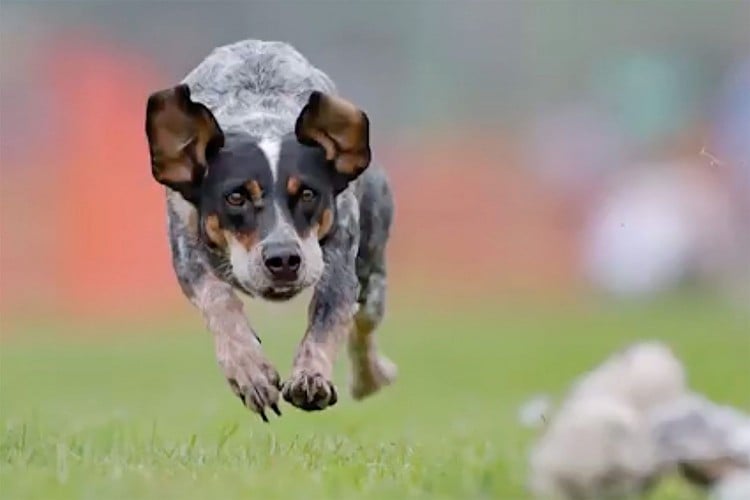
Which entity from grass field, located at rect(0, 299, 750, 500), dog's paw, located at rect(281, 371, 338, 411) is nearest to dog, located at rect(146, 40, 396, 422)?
dog's paw, located at rect(281, 371, 338, 411)

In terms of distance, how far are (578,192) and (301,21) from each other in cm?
323

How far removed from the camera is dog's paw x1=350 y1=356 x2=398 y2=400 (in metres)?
10.1

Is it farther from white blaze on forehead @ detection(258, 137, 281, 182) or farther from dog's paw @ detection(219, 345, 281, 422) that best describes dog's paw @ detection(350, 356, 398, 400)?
dog's paw @ detection(219, 345, 281, 422)

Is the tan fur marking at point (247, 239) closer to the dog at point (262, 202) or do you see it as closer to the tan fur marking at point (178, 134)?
the dog at point (262, 202)

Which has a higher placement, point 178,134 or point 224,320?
point 178,134

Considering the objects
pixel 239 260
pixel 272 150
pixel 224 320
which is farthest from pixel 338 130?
pixel 224 320

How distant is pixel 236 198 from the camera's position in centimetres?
804

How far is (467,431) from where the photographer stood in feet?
30.1

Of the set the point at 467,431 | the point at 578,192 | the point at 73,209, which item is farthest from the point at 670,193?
the point at 467,431

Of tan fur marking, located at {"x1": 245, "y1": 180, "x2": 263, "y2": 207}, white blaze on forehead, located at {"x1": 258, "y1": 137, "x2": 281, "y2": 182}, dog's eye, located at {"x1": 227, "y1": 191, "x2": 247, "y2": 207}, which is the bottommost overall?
dog's eye, located at {"x1": 227, "y1": 191, "x2": 247, "y2": 207}

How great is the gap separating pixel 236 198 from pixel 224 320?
1.30 feet

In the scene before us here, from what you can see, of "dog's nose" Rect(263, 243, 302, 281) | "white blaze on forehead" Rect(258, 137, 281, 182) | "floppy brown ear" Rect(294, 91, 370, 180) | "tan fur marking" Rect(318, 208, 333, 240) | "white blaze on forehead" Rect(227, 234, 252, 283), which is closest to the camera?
"dog's nose" Rect(263, 243, 302, 281)

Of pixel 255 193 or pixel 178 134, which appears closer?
pixel 255 193

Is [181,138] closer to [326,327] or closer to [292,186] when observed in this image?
[292,186]
